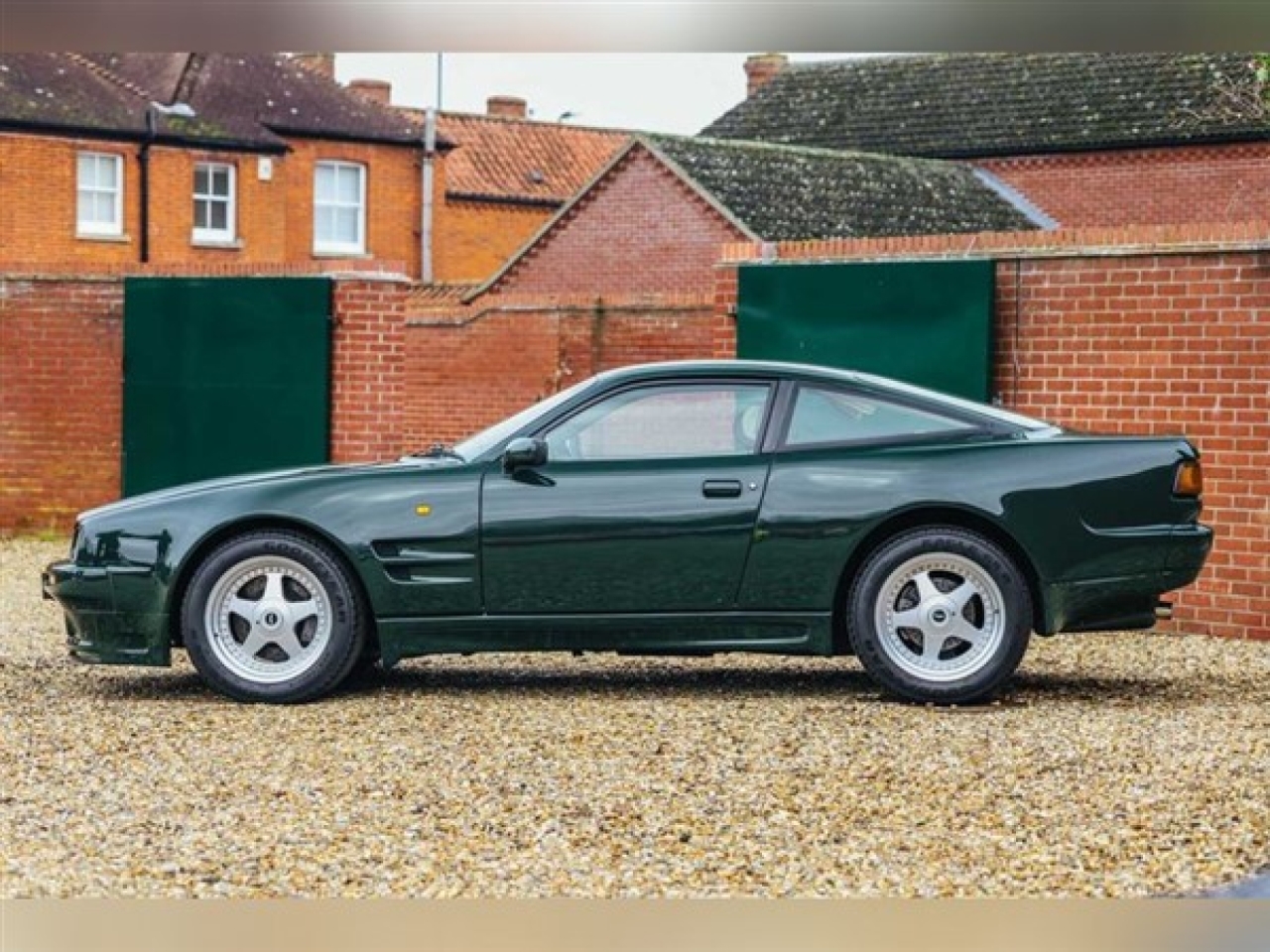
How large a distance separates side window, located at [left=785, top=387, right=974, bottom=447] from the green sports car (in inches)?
5.9

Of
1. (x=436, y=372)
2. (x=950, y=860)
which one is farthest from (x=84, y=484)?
(x=950, y=860)

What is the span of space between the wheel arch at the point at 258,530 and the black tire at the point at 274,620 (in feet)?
0.10

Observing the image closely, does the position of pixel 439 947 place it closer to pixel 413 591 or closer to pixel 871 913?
pixel 871 913

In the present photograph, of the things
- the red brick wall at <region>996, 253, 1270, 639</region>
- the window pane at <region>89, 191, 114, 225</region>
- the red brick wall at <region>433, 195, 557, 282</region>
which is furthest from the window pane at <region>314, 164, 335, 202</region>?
the red brick wall at <region>996, 253, 1270, 639</region>

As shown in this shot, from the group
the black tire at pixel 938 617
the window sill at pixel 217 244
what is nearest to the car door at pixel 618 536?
the black tire at pixel 938 617

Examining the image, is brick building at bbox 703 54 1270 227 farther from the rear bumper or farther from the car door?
the car door

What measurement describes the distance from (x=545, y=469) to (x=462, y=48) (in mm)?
4009

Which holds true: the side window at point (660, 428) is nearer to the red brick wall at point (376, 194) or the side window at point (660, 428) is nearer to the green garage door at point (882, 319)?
the green garage door at point (882, 319)

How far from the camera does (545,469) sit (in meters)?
9.48

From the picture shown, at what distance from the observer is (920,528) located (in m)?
9.35

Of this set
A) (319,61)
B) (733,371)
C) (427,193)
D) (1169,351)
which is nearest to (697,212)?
(427,193)

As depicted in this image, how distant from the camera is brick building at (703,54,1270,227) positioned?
36312mm

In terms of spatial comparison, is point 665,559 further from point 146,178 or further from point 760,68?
point 760,68

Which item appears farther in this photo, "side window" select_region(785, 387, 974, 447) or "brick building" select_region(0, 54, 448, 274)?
"brick building" select_region(0, 54, 448, 274)
